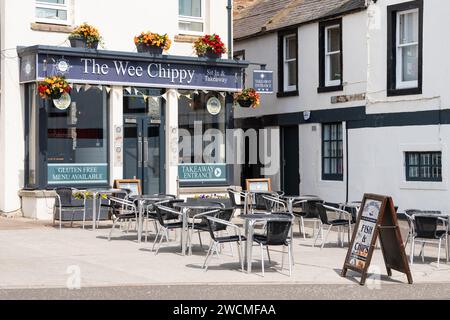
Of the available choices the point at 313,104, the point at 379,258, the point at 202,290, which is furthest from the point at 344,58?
the point at 202,290

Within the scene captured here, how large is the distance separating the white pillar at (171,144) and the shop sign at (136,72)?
45 cm

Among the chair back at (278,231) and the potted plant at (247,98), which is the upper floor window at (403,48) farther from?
the chair back at (278,231)

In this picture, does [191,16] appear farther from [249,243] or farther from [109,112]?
[249,243]

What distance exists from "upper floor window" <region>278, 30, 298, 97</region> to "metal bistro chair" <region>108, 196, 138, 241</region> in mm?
8496

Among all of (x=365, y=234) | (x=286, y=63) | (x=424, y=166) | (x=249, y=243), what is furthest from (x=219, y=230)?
(x=286, y=63)

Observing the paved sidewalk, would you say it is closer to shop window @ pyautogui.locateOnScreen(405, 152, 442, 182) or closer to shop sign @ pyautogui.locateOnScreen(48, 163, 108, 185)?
shop sign @ pyautogui.locateOnScreen(48, 163, 108, 185)

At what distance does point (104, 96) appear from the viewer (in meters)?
19.9

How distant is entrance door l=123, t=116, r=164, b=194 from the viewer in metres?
20.4

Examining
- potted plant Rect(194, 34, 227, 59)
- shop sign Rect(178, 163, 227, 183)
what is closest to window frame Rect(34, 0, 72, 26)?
potted plant Rect(194, 34, 227, 59)

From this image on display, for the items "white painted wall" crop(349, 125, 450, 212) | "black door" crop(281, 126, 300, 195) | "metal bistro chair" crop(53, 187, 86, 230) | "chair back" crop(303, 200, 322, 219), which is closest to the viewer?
"chair back" crop(303, 200, 322, 219)

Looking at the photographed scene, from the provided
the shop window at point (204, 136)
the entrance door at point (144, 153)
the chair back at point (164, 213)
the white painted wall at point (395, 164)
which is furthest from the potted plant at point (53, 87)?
the white painted wall at point (395, 164)

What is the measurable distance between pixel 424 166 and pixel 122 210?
757 centimetres

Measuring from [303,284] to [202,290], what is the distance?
4.87 ft
